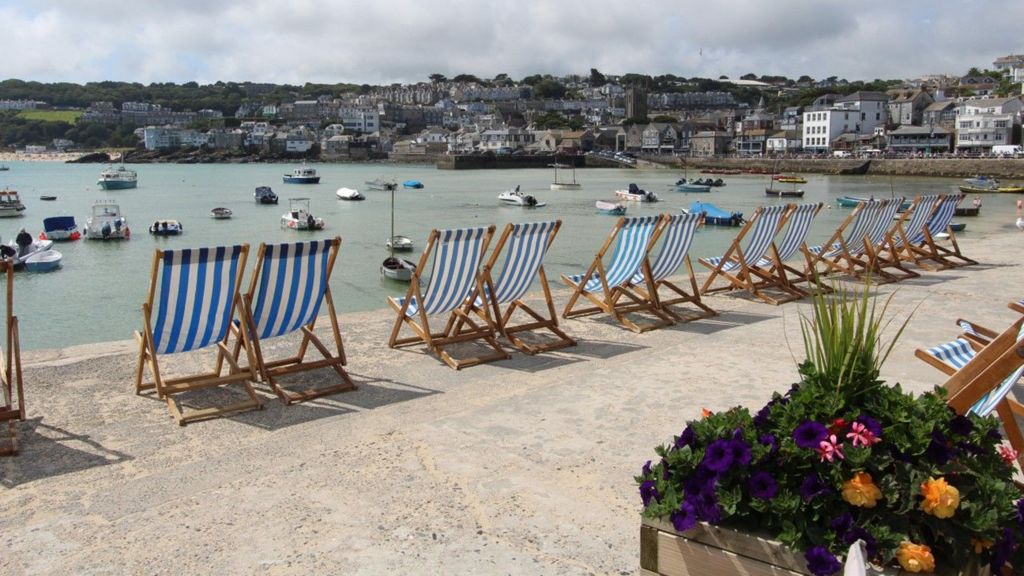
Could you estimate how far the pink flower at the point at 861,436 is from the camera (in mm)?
2402

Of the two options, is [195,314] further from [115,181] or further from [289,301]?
[115,181]

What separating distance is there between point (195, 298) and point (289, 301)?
627mm

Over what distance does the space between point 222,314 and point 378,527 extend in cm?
256

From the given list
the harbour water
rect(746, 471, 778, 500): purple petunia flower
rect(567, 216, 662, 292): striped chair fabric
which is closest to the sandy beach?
rect(746, 471, 778, 500): purple petunia flower

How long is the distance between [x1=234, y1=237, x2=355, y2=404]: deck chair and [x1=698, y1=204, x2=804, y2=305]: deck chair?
15.7 ft

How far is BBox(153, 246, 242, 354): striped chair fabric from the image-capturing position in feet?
17.6

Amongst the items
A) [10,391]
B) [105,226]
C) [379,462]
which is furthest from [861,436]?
[105,226]

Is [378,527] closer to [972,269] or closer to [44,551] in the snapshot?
[44,551]

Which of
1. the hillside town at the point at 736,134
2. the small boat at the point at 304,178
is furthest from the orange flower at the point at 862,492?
the hillside town at the point at 736,134

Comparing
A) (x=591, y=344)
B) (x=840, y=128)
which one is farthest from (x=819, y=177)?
(x=591, y=344)

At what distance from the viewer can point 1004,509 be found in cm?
233

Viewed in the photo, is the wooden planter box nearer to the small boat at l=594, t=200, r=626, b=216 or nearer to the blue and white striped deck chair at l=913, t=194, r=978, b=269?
the blue and white striped deck chair at l=913, t=194, r=978, b=269

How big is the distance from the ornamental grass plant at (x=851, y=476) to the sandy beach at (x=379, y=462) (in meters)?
0.91

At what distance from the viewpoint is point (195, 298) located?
5.51 meters
